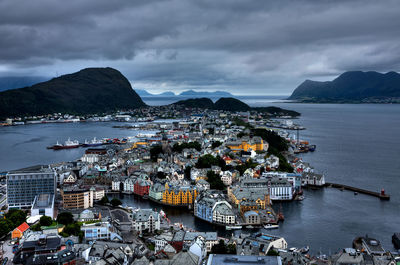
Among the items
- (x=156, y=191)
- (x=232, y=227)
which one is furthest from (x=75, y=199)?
(x=232, y=227)

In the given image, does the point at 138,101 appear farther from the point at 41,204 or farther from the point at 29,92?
the point at 41,204

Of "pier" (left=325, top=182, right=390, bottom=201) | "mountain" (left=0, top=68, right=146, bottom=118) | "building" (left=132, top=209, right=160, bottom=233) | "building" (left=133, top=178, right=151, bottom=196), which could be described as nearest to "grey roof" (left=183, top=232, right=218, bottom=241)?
"building" (left=132, top=209, right=160, bottom=233)

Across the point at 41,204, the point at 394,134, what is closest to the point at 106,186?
the point at 41,204

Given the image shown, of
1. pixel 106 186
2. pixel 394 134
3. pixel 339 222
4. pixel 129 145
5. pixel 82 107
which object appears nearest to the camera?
pixel 339 222

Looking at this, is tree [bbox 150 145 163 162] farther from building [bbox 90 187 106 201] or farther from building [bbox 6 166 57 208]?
building [bbox 6 166 57 208]

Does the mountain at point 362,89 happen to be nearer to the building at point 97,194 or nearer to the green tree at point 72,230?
the building at point 97,194

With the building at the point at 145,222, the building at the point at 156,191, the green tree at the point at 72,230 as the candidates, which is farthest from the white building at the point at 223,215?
the green tree at the point at 72,230
